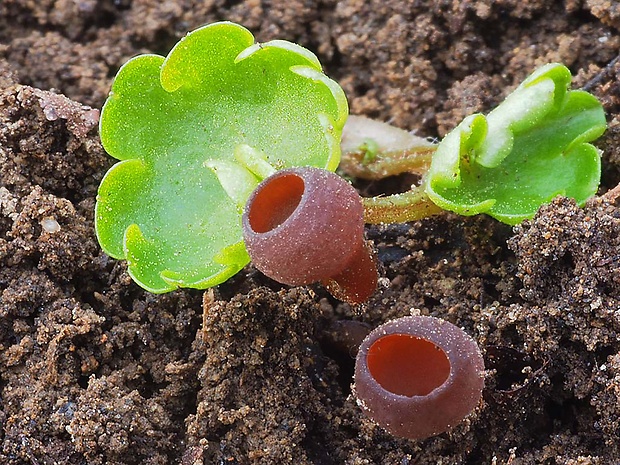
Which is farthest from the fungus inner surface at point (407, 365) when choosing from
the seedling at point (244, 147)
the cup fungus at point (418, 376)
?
the seedling at point (244, 147)

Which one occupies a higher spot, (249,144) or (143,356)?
(249,144)

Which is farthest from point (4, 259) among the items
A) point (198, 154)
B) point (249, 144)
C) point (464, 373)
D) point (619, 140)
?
point (619, 140)

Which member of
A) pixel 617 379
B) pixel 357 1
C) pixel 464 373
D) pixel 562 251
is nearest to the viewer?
pixel 464 373

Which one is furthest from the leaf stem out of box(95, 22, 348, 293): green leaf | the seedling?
box(95, 22, 348, 293): green leaf

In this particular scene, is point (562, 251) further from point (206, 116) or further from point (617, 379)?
point (206, 116)

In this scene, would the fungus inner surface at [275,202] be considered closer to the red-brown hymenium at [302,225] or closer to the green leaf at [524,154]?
the red-brown hymenium at [302,225]

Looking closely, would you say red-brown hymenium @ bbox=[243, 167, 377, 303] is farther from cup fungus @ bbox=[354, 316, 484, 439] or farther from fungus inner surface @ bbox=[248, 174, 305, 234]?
cup fungus @ bbox=[354, 316, 484, 439]

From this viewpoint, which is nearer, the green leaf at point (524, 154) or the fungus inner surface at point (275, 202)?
the fungus inner surface at point (275, 202)
